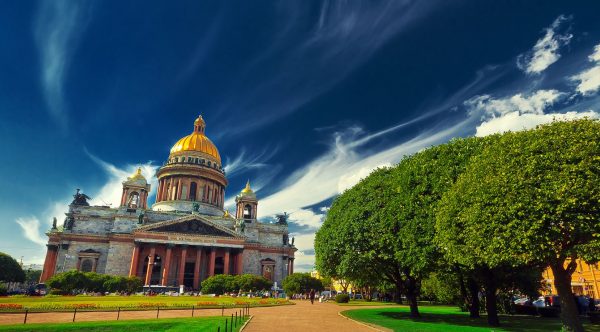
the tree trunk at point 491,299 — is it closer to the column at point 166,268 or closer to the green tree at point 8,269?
the column at point 166,268

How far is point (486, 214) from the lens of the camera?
1719 centimetres

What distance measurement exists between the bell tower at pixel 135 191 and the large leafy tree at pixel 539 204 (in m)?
68.3

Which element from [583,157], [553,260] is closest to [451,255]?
[553,260]

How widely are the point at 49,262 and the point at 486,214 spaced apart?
72.3 metres

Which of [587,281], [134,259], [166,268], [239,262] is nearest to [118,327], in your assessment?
[166,268]

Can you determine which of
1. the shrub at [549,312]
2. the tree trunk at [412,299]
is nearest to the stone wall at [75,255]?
the tree trunk at [412,299]

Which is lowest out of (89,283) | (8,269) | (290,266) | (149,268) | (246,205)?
(89,283)

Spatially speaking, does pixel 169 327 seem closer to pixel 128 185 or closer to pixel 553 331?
pixel 553 331

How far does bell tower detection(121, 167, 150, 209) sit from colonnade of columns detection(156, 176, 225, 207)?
5391 millimetres

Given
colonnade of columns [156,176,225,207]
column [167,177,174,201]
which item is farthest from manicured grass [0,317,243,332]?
column [167,177,174,201]

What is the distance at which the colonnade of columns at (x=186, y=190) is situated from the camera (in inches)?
3142

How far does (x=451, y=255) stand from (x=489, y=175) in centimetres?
470

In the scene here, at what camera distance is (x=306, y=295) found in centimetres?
6138

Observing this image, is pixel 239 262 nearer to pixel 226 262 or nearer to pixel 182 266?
pixel 226 262
